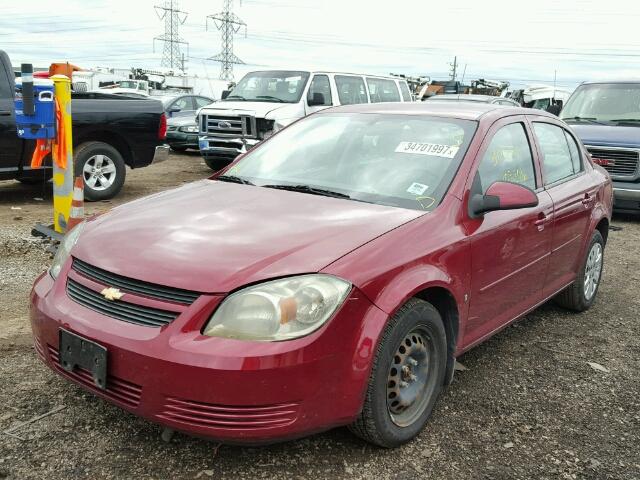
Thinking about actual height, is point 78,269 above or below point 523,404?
above

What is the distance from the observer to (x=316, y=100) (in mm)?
11414

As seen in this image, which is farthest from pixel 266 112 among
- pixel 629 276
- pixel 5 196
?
pixel 629 276

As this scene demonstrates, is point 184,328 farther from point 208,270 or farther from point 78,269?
point 78,269

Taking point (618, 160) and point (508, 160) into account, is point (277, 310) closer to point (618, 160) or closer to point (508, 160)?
point (508, 160)

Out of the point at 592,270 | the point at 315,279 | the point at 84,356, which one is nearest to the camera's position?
the point at 315,279

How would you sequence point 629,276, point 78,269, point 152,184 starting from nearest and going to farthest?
point 78,269 < point 629,276 < point 152,184

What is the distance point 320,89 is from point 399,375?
945 centimetres

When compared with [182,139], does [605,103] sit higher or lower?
higher

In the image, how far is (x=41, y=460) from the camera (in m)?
2.68

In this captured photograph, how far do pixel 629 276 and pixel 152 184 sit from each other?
25.1 feet

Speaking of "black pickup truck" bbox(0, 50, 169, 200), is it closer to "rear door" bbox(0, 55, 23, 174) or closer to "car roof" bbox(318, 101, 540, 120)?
"rear door" bbox(0, 55, 23, 174)

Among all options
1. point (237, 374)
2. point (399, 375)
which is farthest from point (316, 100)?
point (237, 374)

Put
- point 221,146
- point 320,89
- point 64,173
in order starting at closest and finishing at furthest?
point 64,173 → point 221,146 → point 320,89

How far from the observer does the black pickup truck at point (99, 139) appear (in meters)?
7.90
